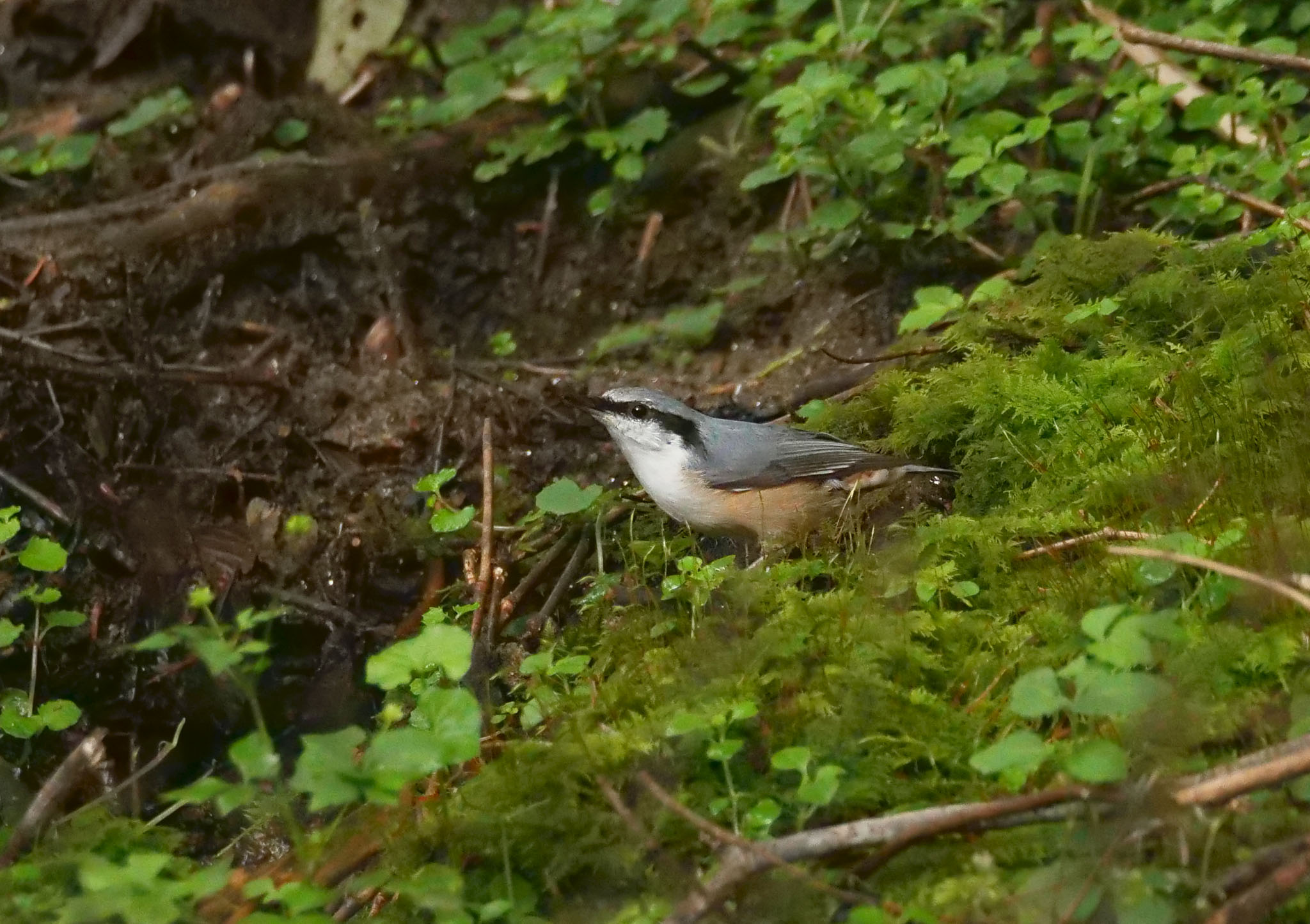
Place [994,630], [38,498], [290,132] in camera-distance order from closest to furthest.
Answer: [994,630], [38,498], [290,132]

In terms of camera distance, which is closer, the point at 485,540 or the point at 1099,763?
the point at 1099,763

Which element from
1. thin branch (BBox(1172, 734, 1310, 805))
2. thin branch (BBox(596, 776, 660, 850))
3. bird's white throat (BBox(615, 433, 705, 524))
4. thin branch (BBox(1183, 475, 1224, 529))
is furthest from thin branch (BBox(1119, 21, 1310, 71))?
thin branch (BBox(596, 776, 660, 850))

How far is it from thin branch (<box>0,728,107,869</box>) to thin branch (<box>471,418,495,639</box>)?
1.21m

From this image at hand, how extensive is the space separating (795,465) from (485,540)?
3.67 ft

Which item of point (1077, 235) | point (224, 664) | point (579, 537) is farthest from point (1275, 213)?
point (224, 664)

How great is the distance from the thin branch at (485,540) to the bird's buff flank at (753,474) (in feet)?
1.73

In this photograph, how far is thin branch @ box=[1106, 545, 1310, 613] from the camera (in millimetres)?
2684

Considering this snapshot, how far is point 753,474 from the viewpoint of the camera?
Answer: 14.7 feet

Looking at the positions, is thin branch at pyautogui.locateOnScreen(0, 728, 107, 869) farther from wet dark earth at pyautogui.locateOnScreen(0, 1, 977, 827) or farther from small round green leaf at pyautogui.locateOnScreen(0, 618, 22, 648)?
wet dark earth at pyautogui.locateOnScreen(0, 1, 977, 827)

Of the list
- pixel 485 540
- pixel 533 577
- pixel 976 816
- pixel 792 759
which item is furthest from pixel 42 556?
pixel 976 816

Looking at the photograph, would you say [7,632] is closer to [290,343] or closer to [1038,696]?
[290,343]

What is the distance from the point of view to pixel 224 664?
8.79 feet

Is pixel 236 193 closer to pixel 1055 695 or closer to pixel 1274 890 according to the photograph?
pixel 1055 695

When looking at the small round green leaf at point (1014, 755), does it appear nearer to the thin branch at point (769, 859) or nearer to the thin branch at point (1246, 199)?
the thin branch at point (769, 859)
